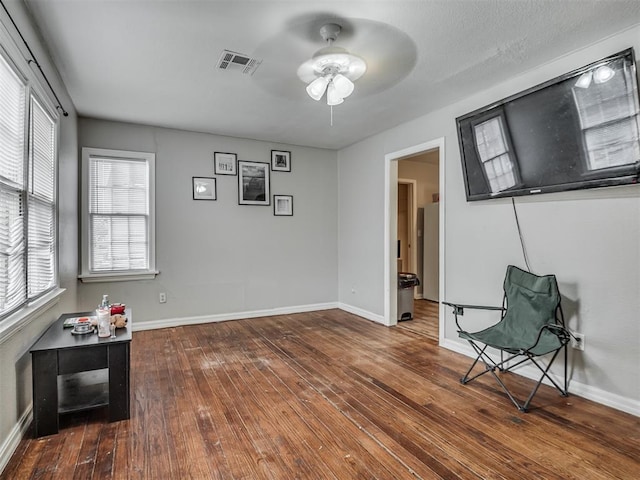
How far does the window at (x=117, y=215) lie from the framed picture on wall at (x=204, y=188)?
0.52 meters

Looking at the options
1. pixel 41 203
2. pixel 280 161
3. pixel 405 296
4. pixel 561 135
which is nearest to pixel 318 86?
pixel 561 135

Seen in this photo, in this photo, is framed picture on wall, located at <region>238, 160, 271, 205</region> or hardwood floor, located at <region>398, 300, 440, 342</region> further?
framed picture on wall, located at <region>238, 160, 271, 205</region>

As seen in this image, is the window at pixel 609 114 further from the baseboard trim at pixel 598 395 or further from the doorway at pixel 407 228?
the doorway at pixel 407 228

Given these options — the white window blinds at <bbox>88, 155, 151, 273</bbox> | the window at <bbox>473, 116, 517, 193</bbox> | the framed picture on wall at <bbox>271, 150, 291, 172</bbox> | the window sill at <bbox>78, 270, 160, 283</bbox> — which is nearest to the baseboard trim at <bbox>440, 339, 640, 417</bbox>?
the window at <bbox>473, 116, 517, 193</bbox>

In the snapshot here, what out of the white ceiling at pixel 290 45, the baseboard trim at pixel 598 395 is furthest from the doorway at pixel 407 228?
the baseboard trim at pixel 598 395

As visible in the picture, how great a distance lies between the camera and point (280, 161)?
5.34m

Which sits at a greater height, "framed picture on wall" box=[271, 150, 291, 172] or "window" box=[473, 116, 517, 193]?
"framed picture on wall" box=[271, 150, 291, 172]

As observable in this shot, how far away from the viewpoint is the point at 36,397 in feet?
6.93

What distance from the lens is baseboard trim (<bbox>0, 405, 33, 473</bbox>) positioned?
184 centimetres

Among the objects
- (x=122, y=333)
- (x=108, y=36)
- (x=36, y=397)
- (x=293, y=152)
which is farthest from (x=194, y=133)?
(x=36, y=397)

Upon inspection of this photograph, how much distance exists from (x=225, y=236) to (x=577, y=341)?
405cm

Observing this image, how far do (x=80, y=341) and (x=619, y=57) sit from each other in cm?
388

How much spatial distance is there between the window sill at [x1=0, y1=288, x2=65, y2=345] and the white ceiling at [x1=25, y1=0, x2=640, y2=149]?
1828mm

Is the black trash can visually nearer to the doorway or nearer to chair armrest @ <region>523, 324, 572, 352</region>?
the doorway
